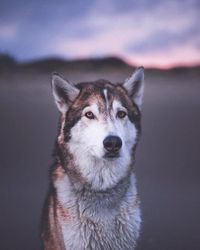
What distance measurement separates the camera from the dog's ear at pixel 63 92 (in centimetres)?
374

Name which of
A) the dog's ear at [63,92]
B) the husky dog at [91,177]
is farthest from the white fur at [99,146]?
the dog's ear at [63,92]

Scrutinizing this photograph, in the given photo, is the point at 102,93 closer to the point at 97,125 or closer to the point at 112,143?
the point at 97,125

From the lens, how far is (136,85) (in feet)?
12.8

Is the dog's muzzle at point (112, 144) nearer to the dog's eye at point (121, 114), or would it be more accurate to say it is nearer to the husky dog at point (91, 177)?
the husky dog at point (91, 177)

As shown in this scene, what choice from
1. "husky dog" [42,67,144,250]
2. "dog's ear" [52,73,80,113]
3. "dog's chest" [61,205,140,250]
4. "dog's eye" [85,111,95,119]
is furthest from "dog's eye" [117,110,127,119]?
"dog's chest" [61,205,140,250]

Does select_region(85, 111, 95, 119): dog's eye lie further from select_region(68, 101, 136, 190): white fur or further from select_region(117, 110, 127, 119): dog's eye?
select_region(117, 110, 127, 119): dog's eye

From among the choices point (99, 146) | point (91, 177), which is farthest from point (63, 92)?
point (91, 177)

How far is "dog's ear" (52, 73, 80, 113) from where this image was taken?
147 inches

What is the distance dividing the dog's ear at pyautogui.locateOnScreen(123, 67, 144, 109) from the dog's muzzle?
21.3 inches

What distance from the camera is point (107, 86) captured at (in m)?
3.75

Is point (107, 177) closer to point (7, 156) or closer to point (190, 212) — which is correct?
point (190, 212)

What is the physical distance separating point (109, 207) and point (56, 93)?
0.88 meters

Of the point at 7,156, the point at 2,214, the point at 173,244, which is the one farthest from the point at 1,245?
the point at 173,244

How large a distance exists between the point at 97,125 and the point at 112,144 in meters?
0.18
